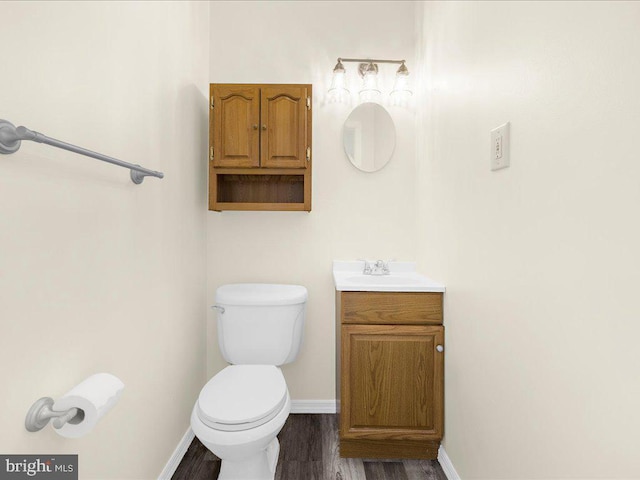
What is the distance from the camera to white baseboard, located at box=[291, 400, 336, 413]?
228cm

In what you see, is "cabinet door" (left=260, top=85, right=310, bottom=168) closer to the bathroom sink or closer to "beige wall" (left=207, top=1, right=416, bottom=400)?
"beige wall" (left=207, top=1, right=416, bottom=400)

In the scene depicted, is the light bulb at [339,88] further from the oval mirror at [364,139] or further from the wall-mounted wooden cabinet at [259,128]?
the wall-mounted wooden cabinet at [259,128]

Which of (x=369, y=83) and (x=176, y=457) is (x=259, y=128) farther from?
(x=176, y=457)

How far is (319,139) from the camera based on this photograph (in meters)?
2.29

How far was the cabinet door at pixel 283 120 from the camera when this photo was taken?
6.72 feet

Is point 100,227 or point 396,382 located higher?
point 100,227

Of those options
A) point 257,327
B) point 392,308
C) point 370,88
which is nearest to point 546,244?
point 392,308

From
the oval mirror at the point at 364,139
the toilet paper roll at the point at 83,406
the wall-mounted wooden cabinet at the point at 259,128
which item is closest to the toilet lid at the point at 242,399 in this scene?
the toilet paper roll at the point at 83,406

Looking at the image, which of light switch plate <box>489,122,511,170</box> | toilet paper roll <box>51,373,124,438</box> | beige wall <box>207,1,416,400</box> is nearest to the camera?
toilet paper roll <box>51,373,124,438</box>

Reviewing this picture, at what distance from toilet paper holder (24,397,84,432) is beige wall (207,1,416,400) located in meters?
1.42

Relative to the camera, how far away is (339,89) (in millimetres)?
2270

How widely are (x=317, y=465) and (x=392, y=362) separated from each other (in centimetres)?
61

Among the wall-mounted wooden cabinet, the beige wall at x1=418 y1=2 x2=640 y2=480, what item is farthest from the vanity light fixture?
the beige wall at x1=418 y1=2 x2=640 y2=480

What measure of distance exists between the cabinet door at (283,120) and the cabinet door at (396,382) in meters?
1.03
